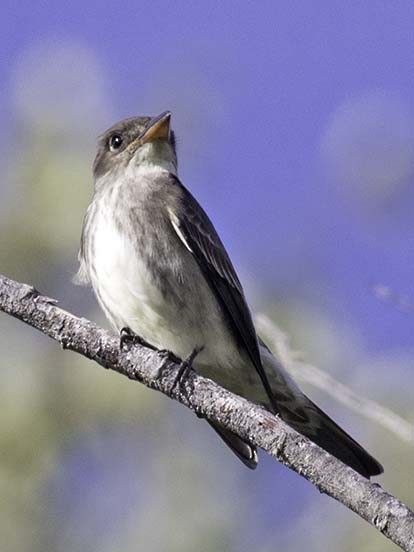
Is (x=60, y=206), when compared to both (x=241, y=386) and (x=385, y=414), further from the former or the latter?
(x=385, y=414)

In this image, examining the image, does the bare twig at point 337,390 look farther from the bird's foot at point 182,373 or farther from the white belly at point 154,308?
the white belly at point 154,308

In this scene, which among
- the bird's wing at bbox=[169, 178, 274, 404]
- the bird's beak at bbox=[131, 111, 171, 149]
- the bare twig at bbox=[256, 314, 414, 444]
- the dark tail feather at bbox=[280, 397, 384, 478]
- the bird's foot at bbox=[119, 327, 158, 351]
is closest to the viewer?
the bare twig at bbox=[256, 314, 414, 444]

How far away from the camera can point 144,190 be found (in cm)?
536

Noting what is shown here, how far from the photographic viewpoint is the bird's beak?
5559 mm

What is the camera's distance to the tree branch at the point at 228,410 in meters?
3.35

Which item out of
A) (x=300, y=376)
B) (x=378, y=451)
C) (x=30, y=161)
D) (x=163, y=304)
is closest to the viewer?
(x=300, y=376)

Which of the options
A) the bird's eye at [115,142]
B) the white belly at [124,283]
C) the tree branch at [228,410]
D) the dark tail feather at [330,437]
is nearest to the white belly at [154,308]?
the white belly at [124,283]

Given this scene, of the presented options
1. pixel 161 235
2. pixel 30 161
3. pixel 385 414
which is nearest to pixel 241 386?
pixel 161 235

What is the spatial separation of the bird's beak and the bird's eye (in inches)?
3.7

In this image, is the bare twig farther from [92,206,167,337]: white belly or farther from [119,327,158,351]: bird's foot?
[92,206,167,337]: white belly

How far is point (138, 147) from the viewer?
568cm

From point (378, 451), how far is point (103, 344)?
1.90 meters

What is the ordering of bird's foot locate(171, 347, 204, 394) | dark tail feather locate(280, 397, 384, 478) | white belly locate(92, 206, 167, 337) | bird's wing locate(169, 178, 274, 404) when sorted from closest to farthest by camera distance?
1. bird's foot locate(171, 347, 204, 394)
2. dark tail feather locate(280, 397, 384, 478)
3. white belly locate(92, 206, 167, 337)
4. bird's wing locate(169, 178, 274, 404)

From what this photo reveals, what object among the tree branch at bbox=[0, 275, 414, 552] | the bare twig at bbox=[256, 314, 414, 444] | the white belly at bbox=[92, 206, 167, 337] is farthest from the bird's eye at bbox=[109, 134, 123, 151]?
the bare twig at bbox=[256, 314, 414, 444]
